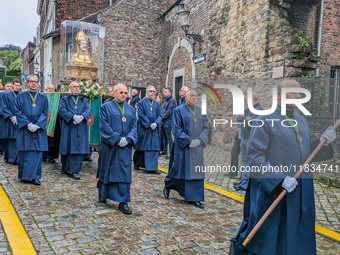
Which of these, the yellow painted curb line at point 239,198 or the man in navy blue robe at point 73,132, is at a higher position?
the man in navy blue robe at point 73,132

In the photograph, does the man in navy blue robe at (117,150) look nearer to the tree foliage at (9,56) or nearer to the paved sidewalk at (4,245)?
the paved sidewalk at (4,245)

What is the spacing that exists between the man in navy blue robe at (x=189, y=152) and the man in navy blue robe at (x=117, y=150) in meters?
0.82

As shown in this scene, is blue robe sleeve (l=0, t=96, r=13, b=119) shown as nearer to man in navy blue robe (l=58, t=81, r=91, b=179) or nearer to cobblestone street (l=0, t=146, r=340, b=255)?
man in navy blue robe (l=58, t=81, r=91, b=179)

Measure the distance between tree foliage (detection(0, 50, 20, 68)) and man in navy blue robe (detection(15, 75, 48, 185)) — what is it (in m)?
110

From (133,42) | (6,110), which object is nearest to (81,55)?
(6,110)

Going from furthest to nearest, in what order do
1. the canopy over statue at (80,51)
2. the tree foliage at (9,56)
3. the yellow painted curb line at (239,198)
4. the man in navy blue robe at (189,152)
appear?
the tree foliage at (9,56)
the canopy over statue at (80,51)
the man in navy blue robe at (189,152)
the yellow painted curb line at (239,198)

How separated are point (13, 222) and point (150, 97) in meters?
4.72

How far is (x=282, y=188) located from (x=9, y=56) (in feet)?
387

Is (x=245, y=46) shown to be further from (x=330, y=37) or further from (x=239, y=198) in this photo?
(x=239, y=198)

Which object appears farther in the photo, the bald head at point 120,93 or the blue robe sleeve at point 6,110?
the blue robe sleeve at point 6,110

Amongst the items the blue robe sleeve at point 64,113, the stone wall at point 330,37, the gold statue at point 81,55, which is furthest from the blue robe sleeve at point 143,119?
the stone wall at point 330,37

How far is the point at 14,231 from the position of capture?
154 inches

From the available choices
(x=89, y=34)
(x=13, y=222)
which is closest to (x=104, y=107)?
(x=13, y=222)

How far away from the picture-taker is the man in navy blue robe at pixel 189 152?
5266 millimetres
